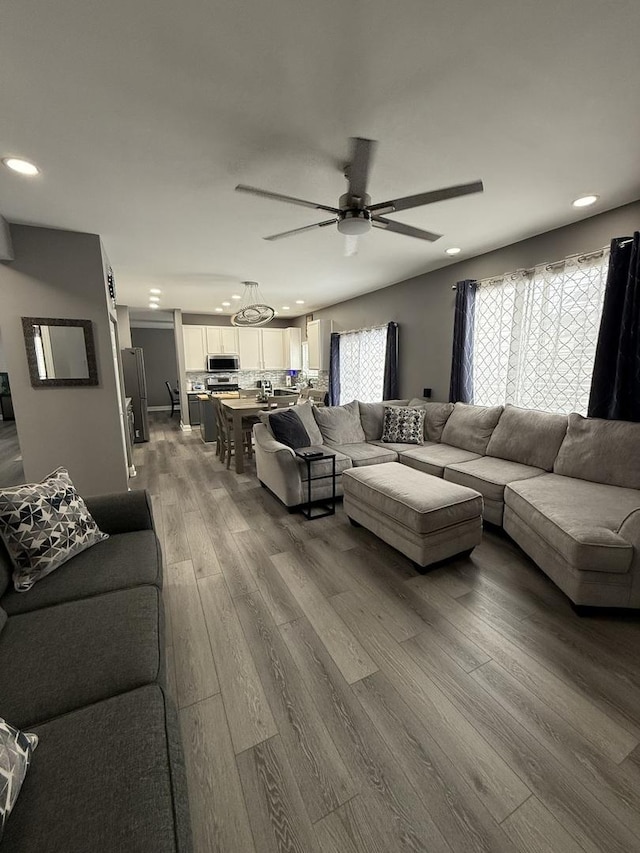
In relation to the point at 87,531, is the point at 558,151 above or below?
above

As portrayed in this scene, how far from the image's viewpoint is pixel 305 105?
1646mm

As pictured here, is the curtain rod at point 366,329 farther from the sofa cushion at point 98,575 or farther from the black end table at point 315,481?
the sofa cushion at point 98,575

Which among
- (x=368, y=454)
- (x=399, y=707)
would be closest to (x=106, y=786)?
(x=399, y=707)

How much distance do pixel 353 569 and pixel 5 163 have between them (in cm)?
333

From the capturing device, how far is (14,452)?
614 cm

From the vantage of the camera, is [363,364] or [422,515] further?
[363,364]

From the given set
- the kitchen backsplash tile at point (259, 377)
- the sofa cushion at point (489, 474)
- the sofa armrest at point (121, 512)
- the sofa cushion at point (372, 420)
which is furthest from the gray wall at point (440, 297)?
the sofa armrest at point (121, 512)

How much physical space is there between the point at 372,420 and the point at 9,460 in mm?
5838

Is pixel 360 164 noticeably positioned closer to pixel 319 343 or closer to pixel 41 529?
pixel 41 529

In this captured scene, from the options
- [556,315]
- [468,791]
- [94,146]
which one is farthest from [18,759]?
[556,315]

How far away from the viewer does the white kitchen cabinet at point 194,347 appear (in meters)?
7.52

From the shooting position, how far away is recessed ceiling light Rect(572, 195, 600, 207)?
2592 mm

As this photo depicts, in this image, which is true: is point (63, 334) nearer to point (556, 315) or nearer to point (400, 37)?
point (400, 37)

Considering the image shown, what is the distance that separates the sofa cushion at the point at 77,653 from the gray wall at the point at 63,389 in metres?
2.45
